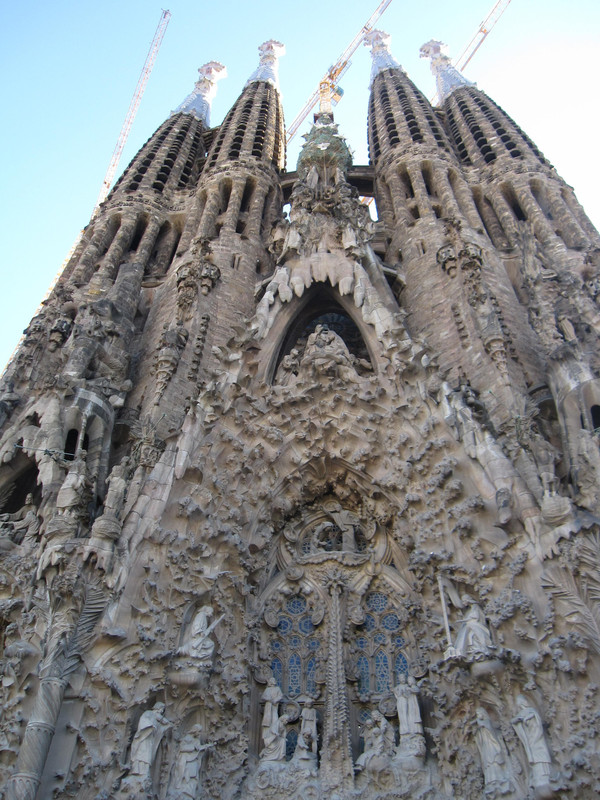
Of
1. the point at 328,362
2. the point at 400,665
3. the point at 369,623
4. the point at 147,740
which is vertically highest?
the point at 328,362

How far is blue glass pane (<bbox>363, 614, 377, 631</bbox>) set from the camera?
29.9ft

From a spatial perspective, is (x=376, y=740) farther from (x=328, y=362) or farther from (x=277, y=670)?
(x=328, y=362)

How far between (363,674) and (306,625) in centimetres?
97

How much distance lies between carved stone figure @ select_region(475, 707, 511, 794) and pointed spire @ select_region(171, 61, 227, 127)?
22.5 metres

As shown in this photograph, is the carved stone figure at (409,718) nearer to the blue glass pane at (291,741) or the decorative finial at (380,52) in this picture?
the blue glass pane at (291,741)

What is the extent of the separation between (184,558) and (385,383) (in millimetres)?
3740

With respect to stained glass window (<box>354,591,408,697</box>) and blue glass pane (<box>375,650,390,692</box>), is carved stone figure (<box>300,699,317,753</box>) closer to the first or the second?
stained glass window (<box>354,591,408,697</box>)

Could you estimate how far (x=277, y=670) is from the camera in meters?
8.92

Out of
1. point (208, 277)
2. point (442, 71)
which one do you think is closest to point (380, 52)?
point (442, 71)

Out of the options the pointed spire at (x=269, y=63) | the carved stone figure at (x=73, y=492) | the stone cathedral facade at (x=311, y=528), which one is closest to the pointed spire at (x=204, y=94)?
the pointed spire at (x=269, y=63)

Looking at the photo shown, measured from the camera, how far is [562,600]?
283 inches

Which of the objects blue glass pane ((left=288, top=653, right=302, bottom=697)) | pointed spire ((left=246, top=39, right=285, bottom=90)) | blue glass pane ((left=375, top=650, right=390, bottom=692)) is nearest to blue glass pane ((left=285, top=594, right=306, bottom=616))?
blue glass pane ((left=288, top=653, right=302, bottom=697))

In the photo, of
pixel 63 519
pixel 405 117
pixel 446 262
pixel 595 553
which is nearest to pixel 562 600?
pixel 595 553

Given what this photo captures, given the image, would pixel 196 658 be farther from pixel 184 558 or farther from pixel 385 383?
pixel 385 383
